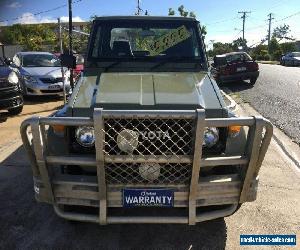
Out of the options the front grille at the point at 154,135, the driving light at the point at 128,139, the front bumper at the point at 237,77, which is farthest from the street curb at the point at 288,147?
the front bumper at the point at 237,77

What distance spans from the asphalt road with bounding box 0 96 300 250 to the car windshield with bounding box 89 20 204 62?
1943mm

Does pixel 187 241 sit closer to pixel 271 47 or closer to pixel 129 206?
pixel 129 206

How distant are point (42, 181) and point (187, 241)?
1.53m

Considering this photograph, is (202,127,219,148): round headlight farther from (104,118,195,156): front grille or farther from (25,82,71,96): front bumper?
(25,82,71,96): front bumper

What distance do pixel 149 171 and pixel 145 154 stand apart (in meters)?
0.14

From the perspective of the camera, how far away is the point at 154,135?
3.12m

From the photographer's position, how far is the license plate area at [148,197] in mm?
3217

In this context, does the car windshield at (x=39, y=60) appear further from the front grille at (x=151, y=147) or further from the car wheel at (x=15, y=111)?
the front grille at (x=151, y=147)

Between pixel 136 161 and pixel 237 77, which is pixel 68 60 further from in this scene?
pixel 237 77

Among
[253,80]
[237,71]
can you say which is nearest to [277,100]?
[237,71]

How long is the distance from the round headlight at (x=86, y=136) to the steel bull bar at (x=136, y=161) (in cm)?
32

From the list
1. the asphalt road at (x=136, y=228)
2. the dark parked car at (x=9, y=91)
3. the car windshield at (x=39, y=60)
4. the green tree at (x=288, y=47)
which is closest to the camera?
the asphalt road at (x=136, y=228)

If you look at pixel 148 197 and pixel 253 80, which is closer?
pixel 148 197

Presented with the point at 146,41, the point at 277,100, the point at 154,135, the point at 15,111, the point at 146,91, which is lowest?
the point at 277,100
